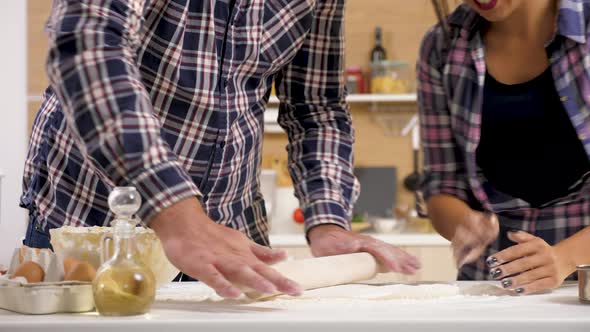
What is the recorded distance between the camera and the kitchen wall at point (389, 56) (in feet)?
14.3

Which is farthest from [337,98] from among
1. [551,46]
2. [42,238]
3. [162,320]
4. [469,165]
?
[162,320]

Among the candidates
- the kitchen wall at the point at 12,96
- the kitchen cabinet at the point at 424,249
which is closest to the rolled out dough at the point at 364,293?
the kitchen cabinet at the point at 424,249

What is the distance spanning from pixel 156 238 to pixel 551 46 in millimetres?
942

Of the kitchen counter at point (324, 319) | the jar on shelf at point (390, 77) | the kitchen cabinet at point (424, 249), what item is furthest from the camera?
the jar on shelf at point (390, 77)

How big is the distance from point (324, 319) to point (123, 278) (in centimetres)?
23

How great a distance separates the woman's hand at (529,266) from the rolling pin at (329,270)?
0.19m

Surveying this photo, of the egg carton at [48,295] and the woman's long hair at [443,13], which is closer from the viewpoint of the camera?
the egg carton at [48,295]

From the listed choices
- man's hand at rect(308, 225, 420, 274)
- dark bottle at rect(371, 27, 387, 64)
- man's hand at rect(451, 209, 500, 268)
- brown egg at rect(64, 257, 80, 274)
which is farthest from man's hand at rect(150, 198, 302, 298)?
dark bottle at rect(371, 27, 387, 64)

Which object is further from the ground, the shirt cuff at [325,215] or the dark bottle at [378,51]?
the dark bottle at [378,51]

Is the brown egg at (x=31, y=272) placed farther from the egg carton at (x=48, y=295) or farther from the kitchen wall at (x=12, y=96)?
the kitchen wall at (x=12, y=96)

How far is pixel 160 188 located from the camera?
1.06 metres

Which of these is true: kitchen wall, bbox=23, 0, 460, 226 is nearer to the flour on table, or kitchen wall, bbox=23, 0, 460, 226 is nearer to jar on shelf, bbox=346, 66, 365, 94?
jar on shelf, bbox=346, 66, 365, 94

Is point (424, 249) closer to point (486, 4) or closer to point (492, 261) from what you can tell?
point (486, 4)

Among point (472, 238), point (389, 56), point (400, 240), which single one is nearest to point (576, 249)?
point (472, 238)
